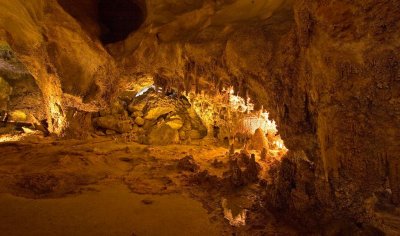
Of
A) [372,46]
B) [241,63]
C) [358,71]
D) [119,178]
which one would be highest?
[241,63]

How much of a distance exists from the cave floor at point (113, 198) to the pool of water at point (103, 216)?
1 centimetres

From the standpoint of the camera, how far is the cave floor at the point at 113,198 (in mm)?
4090

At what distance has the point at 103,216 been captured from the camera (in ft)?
14.5

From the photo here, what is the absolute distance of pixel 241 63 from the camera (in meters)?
5.98

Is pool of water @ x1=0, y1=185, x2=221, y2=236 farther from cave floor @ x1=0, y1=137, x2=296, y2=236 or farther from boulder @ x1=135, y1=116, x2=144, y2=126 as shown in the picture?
boulder @ x1=135, y1=116, x2=144, y2=126

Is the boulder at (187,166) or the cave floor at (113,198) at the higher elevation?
the boulder at (187,166)

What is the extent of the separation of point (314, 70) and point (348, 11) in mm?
918

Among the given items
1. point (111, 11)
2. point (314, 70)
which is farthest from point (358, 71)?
point (111, 11)

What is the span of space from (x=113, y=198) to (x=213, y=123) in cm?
759

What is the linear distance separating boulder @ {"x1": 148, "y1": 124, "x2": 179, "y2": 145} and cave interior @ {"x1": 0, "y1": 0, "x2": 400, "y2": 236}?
0.15 ft

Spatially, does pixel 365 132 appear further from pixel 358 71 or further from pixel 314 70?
pixel 314 70

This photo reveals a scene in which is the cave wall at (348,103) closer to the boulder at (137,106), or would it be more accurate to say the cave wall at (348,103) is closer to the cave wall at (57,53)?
the cave wall at (57,53)

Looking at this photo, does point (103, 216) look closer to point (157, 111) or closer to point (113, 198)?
point (113, 198)

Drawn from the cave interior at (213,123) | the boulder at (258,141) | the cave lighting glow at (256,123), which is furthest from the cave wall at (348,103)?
the cave lighting glow at (256,123)
